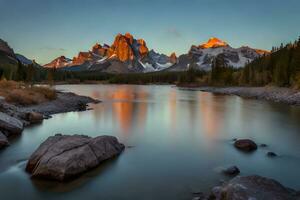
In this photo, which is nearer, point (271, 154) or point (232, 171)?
point (232, 171)

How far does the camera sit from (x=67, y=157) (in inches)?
431

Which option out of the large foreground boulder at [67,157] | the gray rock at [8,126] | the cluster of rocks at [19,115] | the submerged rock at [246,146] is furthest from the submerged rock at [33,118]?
the submerged rock at [246,146]

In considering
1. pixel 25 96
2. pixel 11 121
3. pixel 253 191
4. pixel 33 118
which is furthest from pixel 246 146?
pixel 25 96

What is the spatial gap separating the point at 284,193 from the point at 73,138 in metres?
8.65

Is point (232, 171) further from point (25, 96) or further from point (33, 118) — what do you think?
point (25, 96)

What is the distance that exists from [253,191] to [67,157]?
659 cm

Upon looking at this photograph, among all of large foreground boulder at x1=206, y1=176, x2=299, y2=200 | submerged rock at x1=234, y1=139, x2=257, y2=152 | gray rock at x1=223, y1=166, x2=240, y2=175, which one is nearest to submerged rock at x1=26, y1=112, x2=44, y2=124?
submerged rock at x1=234, y1=139, x2=257, y2=152

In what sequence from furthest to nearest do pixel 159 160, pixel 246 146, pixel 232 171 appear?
pixel 246 146 → pixel 159 160 → pixel 232 171

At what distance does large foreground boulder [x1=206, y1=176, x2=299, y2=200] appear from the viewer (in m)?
7.62

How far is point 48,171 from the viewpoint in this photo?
10586mm

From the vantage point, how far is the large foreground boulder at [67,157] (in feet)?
34.9

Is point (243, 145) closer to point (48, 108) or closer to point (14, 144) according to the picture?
point (14, 144)

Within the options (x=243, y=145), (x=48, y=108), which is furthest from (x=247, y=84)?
(x=243, y=145)

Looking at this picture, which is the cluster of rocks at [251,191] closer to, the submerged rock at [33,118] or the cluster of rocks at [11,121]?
the cluster of rocks at [11,121]
